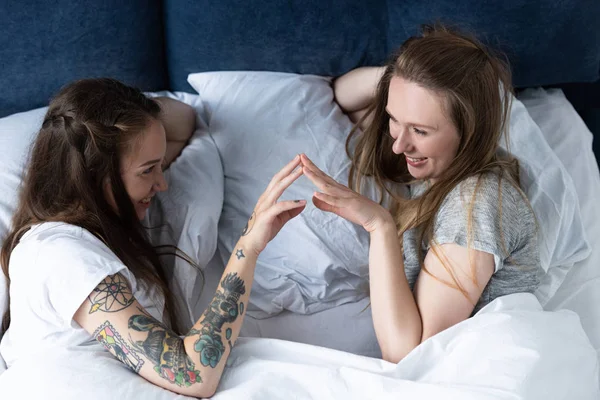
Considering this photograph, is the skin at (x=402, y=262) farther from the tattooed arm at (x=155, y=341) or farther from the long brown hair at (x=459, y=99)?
the tattooed arm at (x=155, y=341)

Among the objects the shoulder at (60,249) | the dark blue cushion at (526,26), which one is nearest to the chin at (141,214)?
the shoulder at (60,249)

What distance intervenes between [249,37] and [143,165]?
0.57m

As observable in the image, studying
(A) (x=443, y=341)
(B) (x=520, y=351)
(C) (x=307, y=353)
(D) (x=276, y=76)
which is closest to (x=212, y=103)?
(D) (x=276, y=76)

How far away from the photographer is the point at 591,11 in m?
1.76

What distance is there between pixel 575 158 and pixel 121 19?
1207 mm

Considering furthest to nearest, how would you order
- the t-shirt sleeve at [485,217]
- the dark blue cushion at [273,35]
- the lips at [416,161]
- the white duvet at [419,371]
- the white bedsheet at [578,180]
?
1. the dark blue cushion at [273,35]
2. the white bedsheet at [578,180]
3. the lips at [416,161]
4. the t-shirt sleeve at [485,217]
5. the white duvet at [419,371]

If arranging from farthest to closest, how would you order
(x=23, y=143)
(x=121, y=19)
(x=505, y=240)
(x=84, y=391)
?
(x=121, y=19), (x=23, y=143), (x=505, y=240), (x=84, y=391)

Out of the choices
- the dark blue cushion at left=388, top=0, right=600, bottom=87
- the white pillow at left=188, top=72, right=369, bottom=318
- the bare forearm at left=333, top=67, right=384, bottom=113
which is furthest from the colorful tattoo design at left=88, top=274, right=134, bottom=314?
the dark blue cushion at left=388, top=0, right=600, bottom=87

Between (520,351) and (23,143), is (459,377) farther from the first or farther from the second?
(23,143)

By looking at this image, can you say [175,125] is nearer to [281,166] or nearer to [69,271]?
[281,166]

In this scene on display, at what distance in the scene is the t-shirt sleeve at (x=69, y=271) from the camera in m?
1.17

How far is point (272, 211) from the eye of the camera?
1.28 m

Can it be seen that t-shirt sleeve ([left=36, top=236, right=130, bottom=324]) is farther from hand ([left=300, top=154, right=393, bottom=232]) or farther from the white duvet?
hand ([left=300, top=154, right=393, bottom=232])

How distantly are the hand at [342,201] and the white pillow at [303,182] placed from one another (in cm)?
19
